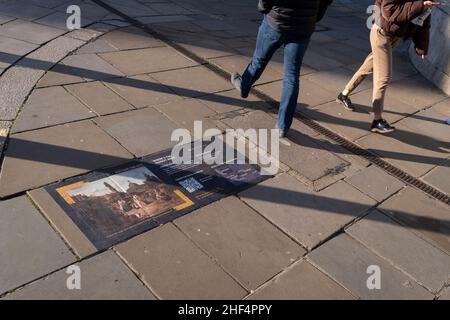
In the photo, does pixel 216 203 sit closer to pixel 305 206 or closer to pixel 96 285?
pixel 305 206

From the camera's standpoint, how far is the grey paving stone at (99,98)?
4309 mm

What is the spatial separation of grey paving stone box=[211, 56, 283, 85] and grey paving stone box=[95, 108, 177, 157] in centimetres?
181

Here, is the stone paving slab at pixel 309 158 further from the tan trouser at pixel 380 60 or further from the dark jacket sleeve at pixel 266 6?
the dark jacket sleeve at pixel 266 6

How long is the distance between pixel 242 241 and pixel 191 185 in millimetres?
695

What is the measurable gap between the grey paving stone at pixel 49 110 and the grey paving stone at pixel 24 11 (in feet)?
8.77

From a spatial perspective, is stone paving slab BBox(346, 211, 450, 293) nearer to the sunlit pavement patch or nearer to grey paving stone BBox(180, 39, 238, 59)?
the sunlit pavement patch

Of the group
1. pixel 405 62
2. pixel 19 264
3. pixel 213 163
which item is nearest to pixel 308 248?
pixel 213 163

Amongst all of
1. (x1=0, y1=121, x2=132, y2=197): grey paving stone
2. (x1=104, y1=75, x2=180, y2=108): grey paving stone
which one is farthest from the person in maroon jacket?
(x1=0, y1=121, x2=132, y2=197): grey paving stone

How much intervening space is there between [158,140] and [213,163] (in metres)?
0.59

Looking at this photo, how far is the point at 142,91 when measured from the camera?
4777 millimetres

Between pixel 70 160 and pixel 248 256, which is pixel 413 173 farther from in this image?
pixel 70 160

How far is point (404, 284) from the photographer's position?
286 cm

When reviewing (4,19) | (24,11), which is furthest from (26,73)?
(24,11)

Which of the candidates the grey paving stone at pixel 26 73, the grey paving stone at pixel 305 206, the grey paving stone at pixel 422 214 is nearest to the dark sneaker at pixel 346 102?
Result: the grey paving stone at pixel 422 214
